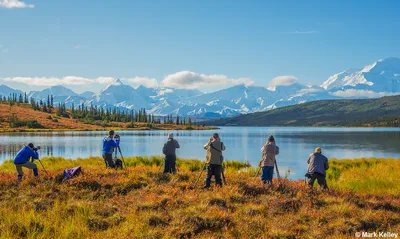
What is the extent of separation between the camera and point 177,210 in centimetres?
1212

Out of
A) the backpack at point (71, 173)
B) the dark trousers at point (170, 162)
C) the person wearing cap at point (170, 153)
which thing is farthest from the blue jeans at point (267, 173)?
the backpack at point (71, 173)

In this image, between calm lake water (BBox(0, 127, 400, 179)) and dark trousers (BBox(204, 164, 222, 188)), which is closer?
dark trousers (BBox(204, 164, 222, 188))

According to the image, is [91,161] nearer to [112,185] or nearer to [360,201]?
[112,185]

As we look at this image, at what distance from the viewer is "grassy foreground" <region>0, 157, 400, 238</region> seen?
33.8 ft

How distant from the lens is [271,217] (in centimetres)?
1196

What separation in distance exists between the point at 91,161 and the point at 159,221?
76.2 feet

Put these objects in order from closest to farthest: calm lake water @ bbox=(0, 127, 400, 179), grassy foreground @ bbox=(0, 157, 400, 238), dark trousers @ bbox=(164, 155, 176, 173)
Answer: grassy foreground @ bbox=(0, 157, 400, 238)
dark trousers @ bbox=(164, 155, 176, 173)
calm lake water @ bbox=(0, 127, 400, 179)

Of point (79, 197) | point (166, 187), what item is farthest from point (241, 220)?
point (79, 197)

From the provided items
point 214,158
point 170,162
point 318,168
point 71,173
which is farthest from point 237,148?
point 71,173

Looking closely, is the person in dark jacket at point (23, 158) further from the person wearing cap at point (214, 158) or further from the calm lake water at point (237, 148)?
the calm lake water at point (237, 148)

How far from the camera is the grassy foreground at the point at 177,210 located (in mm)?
10305

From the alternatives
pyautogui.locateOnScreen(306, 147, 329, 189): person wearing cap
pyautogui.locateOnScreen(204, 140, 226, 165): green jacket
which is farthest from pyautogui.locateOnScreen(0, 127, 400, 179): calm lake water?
pyautogui.locateOnScreen(204, 140, 226, 165): green jacket

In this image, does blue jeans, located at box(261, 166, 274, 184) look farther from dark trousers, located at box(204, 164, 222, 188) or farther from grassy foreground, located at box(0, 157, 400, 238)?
dark trousers, located at box(204, 164, 222, 188)

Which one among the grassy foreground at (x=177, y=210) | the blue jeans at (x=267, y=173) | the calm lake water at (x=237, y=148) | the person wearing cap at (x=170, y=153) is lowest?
the calm lake water at (x=237, y=148)
